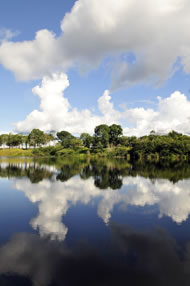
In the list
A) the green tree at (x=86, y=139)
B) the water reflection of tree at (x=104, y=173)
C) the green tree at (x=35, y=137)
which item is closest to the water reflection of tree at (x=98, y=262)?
the water reflection of tree at (x=104, y=173)

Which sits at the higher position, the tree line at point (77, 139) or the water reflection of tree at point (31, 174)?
the tree line at point (77, 139)

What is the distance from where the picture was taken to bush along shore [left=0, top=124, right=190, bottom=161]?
10462cm

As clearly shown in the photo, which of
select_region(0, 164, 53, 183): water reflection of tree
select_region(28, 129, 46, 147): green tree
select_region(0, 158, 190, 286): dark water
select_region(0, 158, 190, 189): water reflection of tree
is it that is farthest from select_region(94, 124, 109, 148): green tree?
select_region(0, 158, 190, 286): dark water

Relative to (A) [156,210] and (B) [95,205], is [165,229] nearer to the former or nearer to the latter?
(A) [156,210]

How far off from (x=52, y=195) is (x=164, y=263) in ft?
47.6

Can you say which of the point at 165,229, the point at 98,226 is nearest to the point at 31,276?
the point at 98,226

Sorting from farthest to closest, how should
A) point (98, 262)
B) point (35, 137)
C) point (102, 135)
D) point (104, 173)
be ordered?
1. point (35, 137)
2. point (102, 135)
3. point (104, 173)
4. point (98, 262)

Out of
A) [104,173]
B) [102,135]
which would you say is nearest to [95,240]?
[104,173]

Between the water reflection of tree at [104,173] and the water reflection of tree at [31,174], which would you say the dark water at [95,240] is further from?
the water reflection of tree at [31,174]

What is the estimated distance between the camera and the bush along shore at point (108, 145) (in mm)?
104625

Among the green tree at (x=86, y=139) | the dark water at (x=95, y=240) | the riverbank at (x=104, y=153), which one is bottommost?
the dark water at (x=95, y=240)

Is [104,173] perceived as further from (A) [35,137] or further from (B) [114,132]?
(A) [35,137]

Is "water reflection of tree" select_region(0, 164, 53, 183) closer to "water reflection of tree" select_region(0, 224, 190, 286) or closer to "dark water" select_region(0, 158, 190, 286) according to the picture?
"dark water" select_region(0, 158, 190, 286)

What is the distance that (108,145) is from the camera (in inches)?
5625
